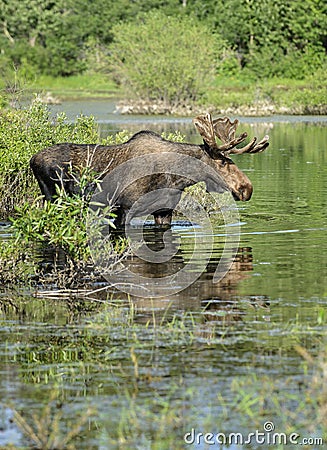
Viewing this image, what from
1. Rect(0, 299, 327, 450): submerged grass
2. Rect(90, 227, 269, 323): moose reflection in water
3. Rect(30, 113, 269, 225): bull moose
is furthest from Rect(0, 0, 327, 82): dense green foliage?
Rect(0, 299, 327, 450): submerged grass

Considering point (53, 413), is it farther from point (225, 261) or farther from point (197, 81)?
point (197, 81)

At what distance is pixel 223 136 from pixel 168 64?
125 feet

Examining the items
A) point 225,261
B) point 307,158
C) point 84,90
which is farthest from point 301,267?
point 84,90

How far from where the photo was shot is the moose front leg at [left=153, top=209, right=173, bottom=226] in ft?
50.7

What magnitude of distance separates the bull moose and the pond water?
165 centimetres

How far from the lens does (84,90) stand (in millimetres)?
71688

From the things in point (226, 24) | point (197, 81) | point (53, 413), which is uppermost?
point (226, 24)

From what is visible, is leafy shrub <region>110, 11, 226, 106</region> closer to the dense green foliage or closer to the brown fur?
the dense green foliage

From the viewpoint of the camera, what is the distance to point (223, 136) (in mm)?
15328

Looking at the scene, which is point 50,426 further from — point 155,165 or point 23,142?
point 23,142

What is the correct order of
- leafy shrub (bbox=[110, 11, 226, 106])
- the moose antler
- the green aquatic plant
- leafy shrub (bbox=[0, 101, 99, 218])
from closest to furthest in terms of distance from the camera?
the green aquatic plant
the moose antler
leafy shrub (bbox=[0, 101, 99, 218])
leafy shrub (bbox=[110, 11, 226, 106])

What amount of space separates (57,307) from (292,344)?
102 inches

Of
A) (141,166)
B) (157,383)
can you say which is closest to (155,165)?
(141,166)

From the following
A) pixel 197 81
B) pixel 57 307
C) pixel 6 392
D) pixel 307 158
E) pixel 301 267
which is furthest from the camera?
pixel 197 81
